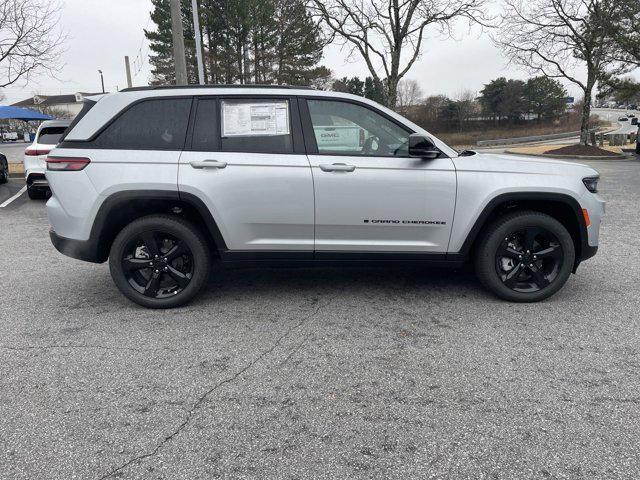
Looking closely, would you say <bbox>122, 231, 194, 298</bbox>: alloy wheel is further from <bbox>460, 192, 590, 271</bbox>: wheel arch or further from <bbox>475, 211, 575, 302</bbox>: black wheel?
<bbox>475, 211, 575, 302</bbox>: black wheel

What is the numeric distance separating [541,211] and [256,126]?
257 cm

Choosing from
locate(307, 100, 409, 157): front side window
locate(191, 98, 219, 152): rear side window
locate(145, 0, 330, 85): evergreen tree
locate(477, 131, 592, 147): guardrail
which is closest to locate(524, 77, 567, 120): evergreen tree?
locate(477, 131, 592, 147): guardrail

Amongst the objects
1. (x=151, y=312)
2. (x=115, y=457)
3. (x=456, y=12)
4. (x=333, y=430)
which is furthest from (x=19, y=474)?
(x=456, y=12)

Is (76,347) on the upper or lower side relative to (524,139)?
lower

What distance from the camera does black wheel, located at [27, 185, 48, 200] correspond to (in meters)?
9.68

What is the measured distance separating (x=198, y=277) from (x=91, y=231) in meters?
0.93

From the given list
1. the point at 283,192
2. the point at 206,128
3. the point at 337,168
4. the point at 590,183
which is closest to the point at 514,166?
the point at 590,183

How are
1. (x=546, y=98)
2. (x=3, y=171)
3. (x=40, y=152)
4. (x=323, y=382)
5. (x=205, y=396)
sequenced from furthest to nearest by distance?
1. (x=546, y=98)
2. (x=3, y=171)
3. (x=40, y=152)
4. (x=323, y=382)
5. (x=205, y=396)

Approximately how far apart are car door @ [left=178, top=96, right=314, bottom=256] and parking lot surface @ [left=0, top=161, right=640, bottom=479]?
667mm

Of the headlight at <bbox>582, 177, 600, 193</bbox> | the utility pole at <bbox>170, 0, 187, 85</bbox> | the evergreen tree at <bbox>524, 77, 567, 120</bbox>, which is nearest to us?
the headlight at <bbox>582, 177, 600, 193</bbox>

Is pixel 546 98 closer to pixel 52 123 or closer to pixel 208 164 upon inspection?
pixel 52 123

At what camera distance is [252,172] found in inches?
147

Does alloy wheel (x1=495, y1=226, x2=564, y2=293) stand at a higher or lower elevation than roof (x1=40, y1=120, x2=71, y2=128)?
lower

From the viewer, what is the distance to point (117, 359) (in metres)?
3.14
